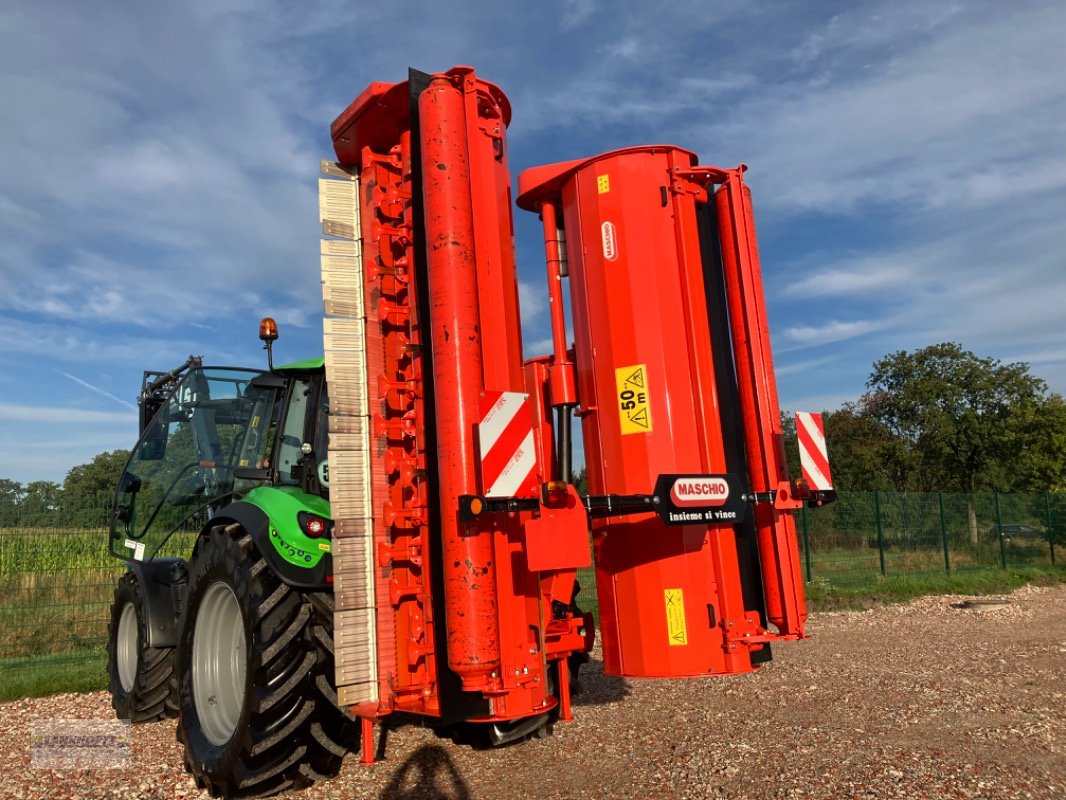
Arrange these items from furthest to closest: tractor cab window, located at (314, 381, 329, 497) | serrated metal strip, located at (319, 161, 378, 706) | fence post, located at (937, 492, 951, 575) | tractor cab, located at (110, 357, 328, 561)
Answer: fence post, located at (937, 492, 951, 575) → tractor cab, located at (110, 357, 328, 561) → tractor cab window, located at (314, 381, 329, 497) → serrated metal strip, located at (319, 161, 378, 706)

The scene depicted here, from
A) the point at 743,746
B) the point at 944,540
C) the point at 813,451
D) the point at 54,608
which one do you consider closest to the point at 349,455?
the point at 813,451

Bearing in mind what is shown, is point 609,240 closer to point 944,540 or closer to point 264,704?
point 264,704

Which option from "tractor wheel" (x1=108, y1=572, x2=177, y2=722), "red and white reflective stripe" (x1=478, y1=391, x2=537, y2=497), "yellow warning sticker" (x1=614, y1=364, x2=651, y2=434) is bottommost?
"tractor wheel" (x1=108, y1=572, x2=177, y2=722)

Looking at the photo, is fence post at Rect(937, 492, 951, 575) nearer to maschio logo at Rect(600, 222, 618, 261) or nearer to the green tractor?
maschio logo at Rect(600, 222, 618, 261)

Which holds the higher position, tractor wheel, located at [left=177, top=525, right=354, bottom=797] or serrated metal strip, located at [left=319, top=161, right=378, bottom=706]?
serrated metal strip, located at [left=319, top=161, right=378, bottom=706]

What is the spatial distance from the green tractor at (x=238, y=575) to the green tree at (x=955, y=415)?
3229 cm

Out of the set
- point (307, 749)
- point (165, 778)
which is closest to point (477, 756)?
point (307, 749)

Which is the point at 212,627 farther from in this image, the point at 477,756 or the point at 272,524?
the point at 477,756

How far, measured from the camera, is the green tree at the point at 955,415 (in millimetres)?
31672

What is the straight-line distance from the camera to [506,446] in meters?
2.99

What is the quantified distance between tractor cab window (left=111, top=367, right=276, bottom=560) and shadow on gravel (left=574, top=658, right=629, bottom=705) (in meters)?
2.91

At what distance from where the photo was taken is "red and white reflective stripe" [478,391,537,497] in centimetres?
295

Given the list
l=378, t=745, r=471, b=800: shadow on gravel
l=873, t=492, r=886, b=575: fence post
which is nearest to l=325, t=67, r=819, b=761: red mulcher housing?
l=378, t=745, r=471, b=800: shadow on gravel

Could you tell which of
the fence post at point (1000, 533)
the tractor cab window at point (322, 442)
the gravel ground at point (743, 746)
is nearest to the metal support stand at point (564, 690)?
the gravel ground at point (743, 746)
